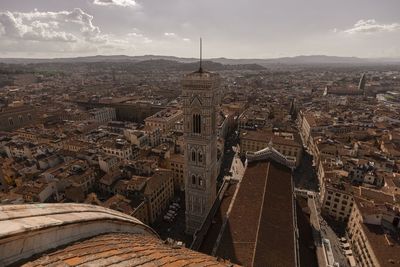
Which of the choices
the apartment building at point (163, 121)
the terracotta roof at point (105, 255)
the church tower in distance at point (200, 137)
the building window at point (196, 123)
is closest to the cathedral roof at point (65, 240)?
the terracotta roof at point (105, 255)

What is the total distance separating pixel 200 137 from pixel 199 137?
140mm

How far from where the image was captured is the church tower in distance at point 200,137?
30688mm

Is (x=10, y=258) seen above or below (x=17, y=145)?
above

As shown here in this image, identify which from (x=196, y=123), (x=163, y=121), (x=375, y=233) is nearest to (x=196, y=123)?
(x=196, y=123)

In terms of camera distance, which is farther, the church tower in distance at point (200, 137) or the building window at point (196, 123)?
the building window at point (196, 123)

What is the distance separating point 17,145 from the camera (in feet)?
189

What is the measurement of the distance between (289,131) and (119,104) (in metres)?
69.8

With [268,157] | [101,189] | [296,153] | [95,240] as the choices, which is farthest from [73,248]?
[296,153]

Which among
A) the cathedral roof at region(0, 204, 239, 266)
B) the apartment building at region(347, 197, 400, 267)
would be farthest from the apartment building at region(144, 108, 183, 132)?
the cathedral roof at region(0, 204, 239, 266)

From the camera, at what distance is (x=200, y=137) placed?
3234 cm

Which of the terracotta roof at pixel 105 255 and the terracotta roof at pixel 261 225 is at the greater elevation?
the terracotta roof at pixel 105 255

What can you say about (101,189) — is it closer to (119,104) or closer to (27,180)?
(27,180)

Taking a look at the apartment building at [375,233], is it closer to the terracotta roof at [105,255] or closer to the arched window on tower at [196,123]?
the arched window on tower at [196,123]

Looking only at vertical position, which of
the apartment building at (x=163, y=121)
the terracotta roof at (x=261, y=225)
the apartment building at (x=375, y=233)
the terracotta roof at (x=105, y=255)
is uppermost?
the terracotta roof at (x=105, y=255)
